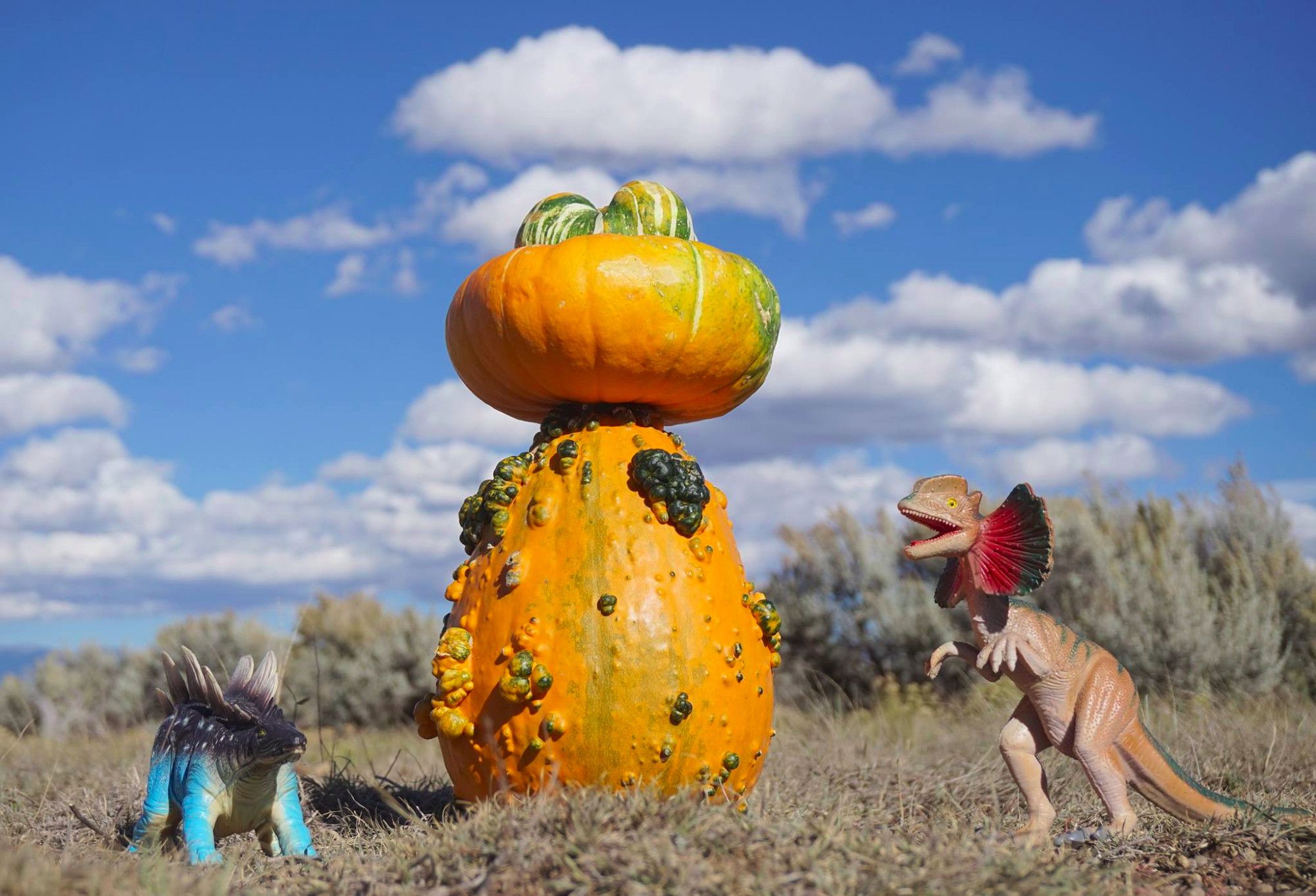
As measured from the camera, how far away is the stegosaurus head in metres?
3.86

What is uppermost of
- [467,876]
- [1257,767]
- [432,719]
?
[432,719]

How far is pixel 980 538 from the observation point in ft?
13.6

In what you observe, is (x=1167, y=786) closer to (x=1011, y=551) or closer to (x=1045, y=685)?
(x=1045, y=685)

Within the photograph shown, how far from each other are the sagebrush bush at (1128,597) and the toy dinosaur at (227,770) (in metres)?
6.00

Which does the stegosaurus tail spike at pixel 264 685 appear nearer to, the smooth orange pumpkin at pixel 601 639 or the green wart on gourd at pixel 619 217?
the smooth orange pumpkin at pixel 601 639

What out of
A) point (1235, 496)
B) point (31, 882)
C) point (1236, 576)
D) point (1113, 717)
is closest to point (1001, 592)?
point (1113, 717)

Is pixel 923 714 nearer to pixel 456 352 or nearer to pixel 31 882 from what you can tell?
pixel 456 352

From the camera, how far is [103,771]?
20.9 feet

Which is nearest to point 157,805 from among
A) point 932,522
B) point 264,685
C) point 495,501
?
point 264,685

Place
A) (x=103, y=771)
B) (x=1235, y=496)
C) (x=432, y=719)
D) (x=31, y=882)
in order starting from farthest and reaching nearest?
(x=1235, y=496) → (x=103, y=771) → (x=432, y=719) → (x=31, y=882)

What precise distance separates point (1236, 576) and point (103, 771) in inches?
340

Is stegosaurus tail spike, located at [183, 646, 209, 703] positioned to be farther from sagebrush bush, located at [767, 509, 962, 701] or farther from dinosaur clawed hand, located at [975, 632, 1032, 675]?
sagebrush bush, located at [767, 509, 962, 701]

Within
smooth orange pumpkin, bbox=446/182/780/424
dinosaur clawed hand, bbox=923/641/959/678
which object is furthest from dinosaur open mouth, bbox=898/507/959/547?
smooth orange pumpkin, bbox=446/182/780/424

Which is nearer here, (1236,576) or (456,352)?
(456,352)
